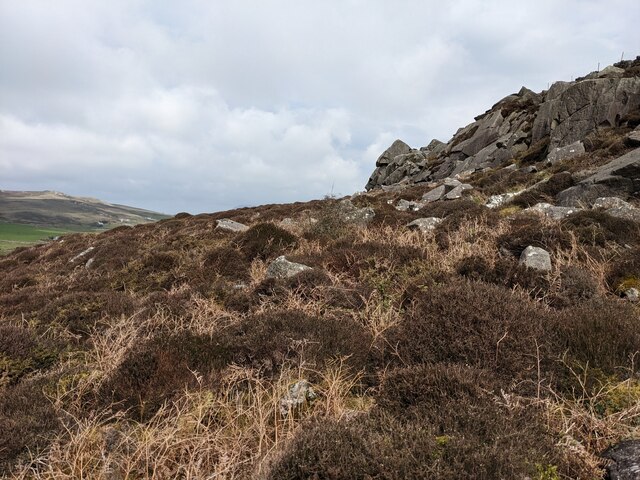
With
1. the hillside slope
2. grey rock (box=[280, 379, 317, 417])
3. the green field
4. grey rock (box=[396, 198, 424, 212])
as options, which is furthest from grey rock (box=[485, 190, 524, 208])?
the green field

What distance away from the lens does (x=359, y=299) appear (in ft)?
20.5

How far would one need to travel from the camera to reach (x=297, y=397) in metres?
3.50

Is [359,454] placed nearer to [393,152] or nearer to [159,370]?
[159,370]

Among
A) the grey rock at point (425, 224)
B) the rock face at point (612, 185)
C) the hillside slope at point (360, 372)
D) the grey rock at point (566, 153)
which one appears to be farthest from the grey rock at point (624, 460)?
the grey rock at point (566, 153)

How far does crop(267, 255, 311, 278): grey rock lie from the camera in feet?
25.3

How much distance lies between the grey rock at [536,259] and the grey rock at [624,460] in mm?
3733

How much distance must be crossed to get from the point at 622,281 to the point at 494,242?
7.40 feet

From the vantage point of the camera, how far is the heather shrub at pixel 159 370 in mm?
3773

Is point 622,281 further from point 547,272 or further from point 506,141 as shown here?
point 506,141

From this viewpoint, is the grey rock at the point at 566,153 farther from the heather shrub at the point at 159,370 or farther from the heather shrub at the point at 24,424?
the heather shrub at the point at 24,424

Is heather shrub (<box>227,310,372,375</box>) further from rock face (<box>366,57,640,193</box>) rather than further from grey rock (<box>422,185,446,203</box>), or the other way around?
rock face (<box>366,57,640,193</box>)

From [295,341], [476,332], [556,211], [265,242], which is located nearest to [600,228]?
[556,211]

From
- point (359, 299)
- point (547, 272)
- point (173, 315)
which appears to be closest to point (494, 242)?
point (547, 272)

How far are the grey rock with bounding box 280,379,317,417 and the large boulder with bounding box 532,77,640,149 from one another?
25132 mm
